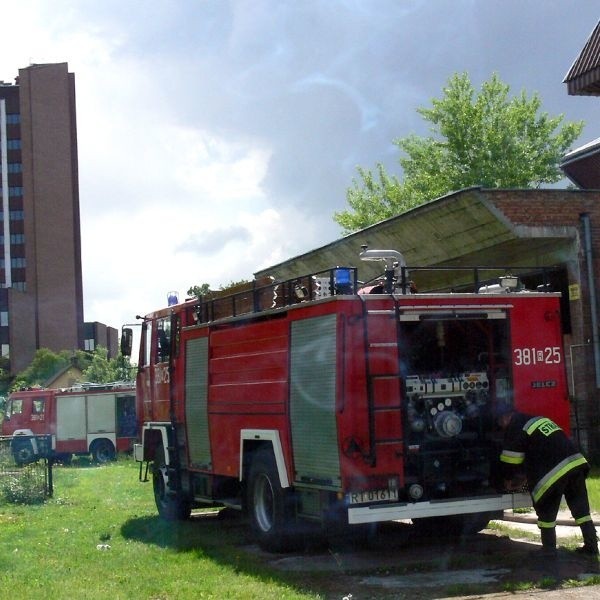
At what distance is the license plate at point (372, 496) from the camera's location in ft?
27.9

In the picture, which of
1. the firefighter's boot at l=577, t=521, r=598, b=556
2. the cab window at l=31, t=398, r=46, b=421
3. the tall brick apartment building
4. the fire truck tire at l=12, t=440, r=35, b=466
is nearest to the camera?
the firefighter's boot at l=577, t=521, r=598, b=556

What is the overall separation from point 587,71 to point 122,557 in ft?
25.3

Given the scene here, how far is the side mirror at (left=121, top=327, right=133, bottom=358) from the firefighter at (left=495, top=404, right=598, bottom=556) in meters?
7.07

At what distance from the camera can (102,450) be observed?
109 feet

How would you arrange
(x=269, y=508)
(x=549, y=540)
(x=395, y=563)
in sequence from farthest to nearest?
1. (x=269, y=508)
2. (x=395, y=563)
3. (x=549, y=540)

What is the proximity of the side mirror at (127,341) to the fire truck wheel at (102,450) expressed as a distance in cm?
1980

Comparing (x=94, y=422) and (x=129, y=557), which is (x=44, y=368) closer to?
(x=94, y=422)

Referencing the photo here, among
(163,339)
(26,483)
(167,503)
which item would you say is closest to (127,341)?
(163,339)

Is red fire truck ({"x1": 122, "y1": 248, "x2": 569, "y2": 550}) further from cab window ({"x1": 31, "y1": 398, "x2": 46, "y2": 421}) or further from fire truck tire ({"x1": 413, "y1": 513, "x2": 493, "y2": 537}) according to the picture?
cab window ({"x1": 31, "y1": 398, "x2": 46, "y2": 421})

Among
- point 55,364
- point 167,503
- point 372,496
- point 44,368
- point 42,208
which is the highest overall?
point 42,208

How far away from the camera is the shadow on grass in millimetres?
7938

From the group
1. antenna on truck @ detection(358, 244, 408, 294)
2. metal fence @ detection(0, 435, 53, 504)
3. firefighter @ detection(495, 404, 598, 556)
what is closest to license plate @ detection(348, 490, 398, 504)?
firefighter @ detection(495, 404, 598, 556)

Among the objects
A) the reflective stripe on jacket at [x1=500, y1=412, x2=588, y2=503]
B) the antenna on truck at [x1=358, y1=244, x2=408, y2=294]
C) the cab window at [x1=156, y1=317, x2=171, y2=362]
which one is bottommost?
the reflective stripe on jacket at [x1=500, y1=412, x2=588, y2=503]

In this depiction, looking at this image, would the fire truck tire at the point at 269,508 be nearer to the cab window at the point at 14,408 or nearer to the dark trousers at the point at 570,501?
the dark trousers at the point at 570,501
